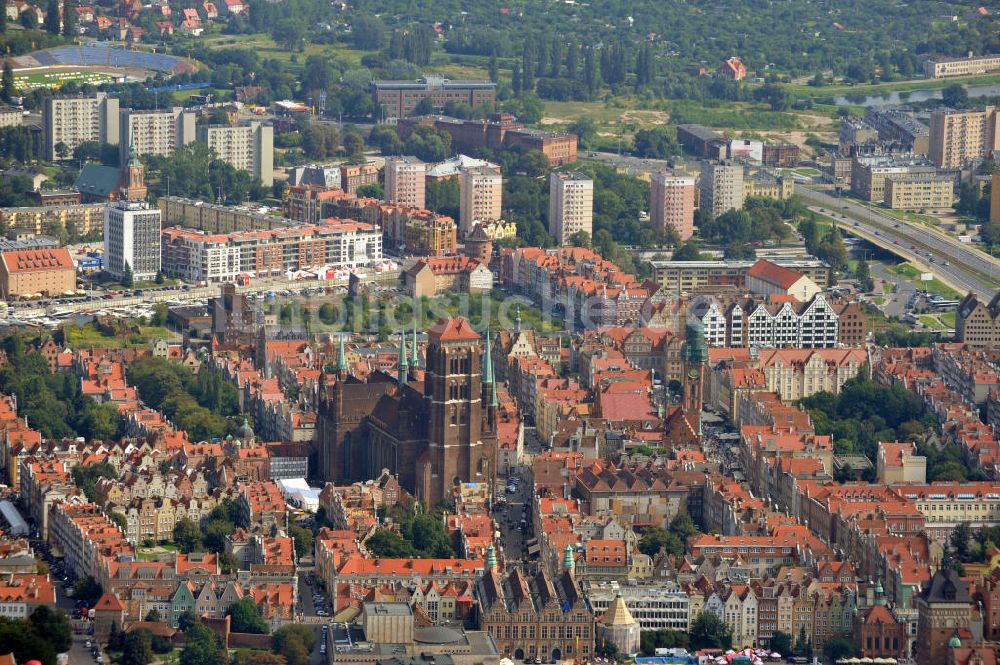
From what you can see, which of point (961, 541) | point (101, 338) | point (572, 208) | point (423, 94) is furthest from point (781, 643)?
point (423, 94)

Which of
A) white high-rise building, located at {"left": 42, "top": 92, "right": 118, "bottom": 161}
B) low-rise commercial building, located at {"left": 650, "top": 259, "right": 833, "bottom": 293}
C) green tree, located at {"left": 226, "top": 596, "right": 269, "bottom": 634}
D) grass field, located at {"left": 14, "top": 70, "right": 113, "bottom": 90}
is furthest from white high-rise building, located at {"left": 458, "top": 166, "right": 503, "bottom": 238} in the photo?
green tree, located at {"left": 226, "top": 596, "right": 269, "bottom": 634}

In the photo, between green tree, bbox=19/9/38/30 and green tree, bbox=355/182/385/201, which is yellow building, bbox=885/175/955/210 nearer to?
green tree, bbox=355/182/385/201

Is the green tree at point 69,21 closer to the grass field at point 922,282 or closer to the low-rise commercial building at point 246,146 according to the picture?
the low-rise commercial building at point 246,146

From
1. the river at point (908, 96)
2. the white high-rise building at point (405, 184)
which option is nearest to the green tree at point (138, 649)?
the white high-rise building at point (405, 184)

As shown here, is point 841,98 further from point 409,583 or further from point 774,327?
point 409,583

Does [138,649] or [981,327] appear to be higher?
[981,327]

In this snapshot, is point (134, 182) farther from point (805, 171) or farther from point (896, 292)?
point (805, 171)
